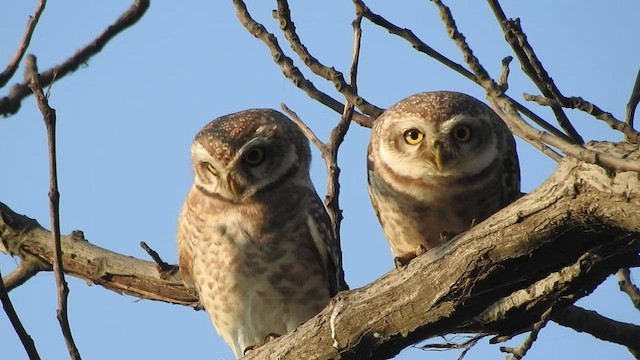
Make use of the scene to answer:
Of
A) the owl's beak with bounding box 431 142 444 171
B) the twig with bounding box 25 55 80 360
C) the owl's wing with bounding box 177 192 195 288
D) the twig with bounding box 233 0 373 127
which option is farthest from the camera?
the owl's wing with bounding box 177 192 195 288

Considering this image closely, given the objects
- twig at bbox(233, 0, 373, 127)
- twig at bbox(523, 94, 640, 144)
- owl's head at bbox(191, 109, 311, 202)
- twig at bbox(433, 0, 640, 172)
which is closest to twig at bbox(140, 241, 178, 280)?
owl's head at bbox(191, 109, 311, 202)

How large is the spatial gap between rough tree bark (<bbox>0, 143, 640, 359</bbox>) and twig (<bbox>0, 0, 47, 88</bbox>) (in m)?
1.64

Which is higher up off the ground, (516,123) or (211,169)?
(211,169)

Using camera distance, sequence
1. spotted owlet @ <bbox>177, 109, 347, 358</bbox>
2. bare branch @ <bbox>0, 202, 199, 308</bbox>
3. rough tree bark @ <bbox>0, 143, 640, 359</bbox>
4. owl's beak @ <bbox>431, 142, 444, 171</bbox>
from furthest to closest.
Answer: bare branch @ <bbox>0, 202, 199, 308</bbox>
spotted owlet @ <bbox>177, 109, 347, 358</bbox>
owl's beak @ <bbox>431, 142, 444, 171</bbox>
rough tree bark @ <bbox>0, 143, 640, 359</bbox>

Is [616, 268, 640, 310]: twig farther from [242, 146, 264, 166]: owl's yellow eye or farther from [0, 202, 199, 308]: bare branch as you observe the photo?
[0, 202, 199, 308]: bare branch

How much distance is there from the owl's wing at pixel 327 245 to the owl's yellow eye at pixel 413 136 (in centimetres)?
64

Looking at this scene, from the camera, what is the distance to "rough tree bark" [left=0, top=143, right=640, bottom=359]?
357 centimetres

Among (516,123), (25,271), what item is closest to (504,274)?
(516,123)

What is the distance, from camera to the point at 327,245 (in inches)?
226

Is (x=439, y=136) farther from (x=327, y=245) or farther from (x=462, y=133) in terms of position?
(x=327, y=245)

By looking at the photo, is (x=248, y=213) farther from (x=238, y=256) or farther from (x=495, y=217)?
(x=495, y=217)

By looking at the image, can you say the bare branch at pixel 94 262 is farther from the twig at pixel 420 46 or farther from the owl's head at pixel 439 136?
the twig at pixel 420 46

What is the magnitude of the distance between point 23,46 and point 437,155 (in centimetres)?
245

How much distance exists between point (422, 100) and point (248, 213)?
1.18m
